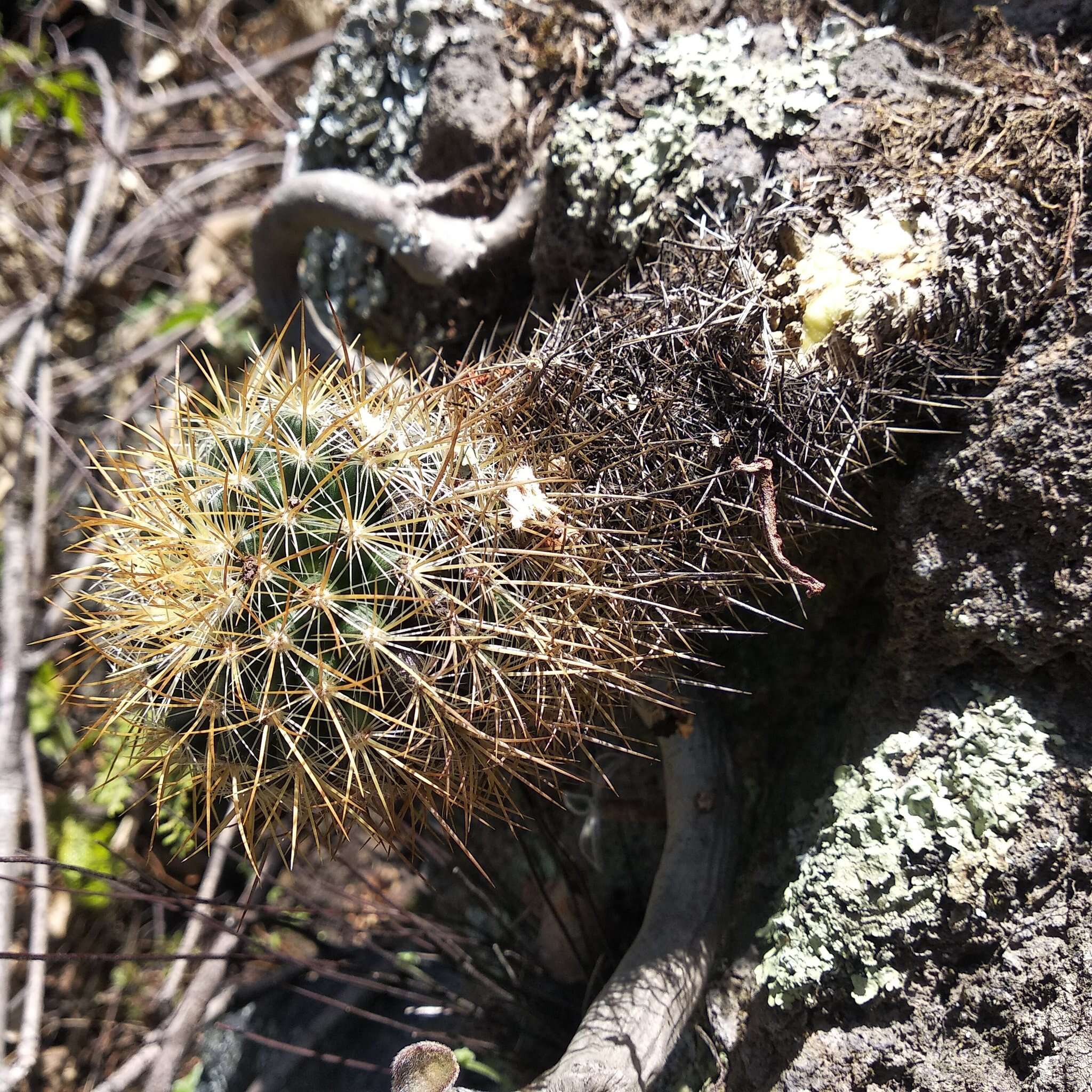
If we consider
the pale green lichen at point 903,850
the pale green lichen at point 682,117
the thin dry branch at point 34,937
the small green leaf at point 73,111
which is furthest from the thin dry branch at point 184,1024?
the small green leaf at point 73,111

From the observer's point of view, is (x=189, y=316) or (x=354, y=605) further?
(x=189, y=316)

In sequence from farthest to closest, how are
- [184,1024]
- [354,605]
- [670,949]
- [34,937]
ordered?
[34,937] < [184,1024] < [670,949] < [354,605]

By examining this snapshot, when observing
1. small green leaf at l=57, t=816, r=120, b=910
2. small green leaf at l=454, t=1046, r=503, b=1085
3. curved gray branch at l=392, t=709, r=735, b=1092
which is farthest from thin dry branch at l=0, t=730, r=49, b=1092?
curved gray branch at l=392, t=709, r=735, b=1092

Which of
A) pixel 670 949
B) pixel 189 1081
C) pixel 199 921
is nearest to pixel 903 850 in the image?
pixel 670 949

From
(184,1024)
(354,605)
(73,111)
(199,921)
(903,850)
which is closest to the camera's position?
(354,605)

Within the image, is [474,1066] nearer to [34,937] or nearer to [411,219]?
[34,937]

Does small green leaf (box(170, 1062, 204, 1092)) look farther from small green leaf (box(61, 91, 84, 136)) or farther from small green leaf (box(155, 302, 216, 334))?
small green leaf (box(61, 91, 84, 136))

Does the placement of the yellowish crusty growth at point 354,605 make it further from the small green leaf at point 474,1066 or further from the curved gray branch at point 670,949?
the small green leaf at point 474,1066

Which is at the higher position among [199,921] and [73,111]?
[73,111]
